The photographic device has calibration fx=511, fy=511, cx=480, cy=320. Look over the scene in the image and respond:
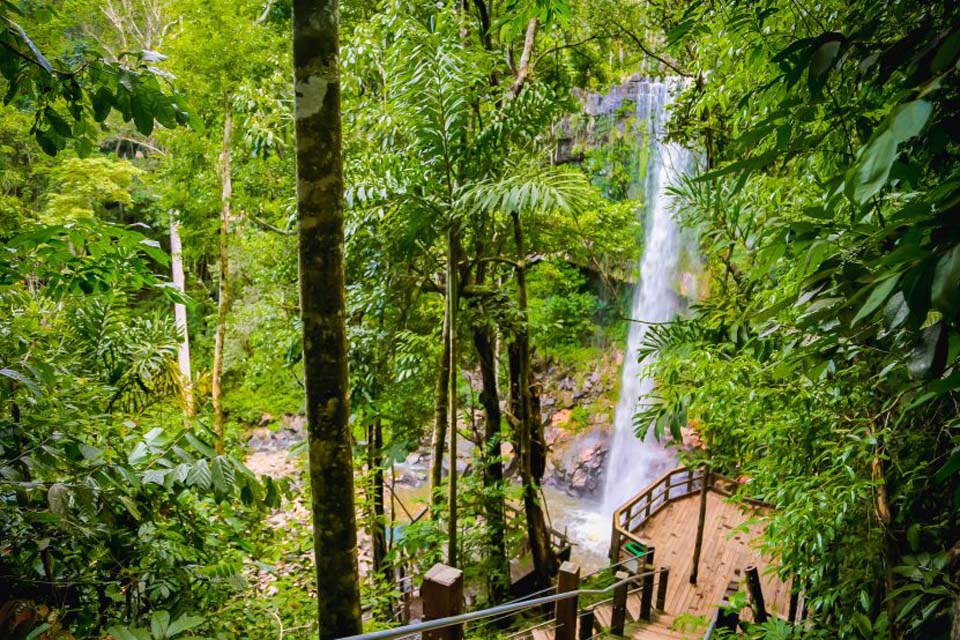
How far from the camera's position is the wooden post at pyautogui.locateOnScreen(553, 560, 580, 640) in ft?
10.4

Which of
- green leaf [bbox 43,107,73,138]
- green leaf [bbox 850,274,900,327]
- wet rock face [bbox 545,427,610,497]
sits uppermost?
green leaf [bbox 43,107,73,138]

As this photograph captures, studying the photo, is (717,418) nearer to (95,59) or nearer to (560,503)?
(95,59)

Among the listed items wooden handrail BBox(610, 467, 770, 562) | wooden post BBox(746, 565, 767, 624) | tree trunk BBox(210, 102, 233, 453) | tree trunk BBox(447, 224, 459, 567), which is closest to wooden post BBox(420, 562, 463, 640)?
tree trunk BBox(447, 224, 459, 567)

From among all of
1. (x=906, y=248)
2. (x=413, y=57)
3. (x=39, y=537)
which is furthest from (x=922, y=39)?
(x=413, y=57)

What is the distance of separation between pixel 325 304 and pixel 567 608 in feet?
8.77

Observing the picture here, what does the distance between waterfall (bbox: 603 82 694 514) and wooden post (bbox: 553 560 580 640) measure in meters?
10.5

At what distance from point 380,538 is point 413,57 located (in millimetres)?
5038

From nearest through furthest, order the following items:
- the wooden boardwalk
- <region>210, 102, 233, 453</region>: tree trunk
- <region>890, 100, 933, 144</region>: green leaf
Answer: <region>890, 100, 933, 144</region>: green leaf → <region>210, 102, 233, 453</region>: tree trunk → the wooden boardwalk

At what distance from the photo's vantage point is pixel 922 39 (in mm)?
818

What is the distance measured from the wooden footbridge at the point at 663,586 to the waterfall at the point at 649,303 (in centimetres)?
250

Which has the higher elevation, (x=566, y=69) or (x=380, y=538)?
(x=566, y=69)

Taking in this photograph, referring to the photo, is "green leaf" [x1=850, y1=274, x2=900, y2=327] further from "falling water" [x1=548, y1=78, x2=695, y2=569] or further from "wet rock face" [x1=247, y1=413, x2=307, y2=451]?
"wet rock face" [x1=247, y1=413, x2=307, y2=451]

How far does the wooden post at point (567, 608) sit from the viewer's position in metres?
3.18

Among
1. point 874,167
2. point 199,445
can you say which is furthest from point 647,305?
point 874,167
